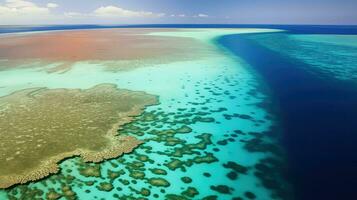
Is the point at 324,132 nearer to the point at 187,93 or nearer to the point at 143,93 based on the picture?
the point at 187,93

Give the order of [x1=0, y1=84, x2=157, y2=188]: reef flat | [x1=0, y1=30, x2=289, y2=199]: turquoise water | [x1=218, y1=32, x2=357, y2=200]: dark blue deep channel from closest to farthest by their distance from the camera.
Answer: [x1=0, y1=30, x2=289, y2=199]: turquoise water < [x1=218, y1=32, x2=357, y2=200]: dark blue deep channel < [x1=0, y1=84, x2=157, y2=188]: reef flat

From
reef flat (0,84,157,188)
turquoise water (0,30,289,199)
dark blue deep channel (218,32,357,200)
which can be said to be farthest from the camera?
reef flat (0,84,157,188)

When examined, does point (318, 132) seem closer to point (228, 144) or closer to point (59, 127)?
point (228, 144)

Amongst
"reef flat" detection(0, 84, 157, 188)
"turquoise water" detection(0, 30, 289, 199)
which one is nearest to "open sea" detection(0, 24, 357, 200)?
"turquoise water" detection(0, 30, 289, 199)

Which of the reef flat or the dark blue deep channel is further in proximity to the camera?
the reef flat

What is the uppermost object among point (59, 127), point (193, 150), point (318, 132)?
point (318, 132)

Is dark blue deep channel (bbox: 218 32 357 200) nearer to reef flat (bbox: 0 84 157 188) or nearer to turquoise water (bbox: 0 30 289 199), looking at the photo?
turquoise water (bbox: 0 30 289 199)

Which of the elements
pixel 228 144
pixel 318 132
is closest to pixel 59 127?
pixel 228 144
